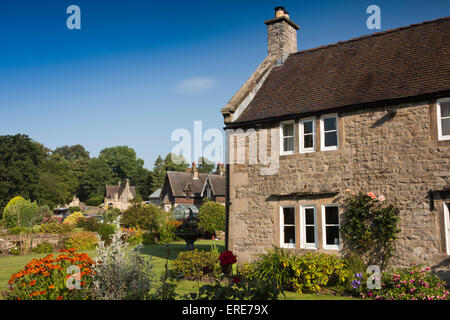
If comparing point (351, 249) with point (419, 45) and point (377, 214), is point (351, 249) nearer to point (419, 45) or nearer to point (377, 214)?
point (377, 214)

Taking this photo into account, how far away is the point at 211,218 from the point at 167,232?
365 centimetres

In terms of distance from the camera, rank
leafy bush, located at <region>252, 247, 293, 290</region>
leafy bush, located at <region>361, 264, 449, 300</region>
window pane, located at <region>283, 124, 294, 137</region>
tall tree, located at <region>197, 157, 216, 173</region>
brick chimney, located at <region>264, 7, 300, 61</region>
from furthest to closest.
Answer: tall tree, located at <region>197, 157, 216, 173</region> → brick chimney, located at <region>264, 7, 300, 61</region> → window pane, located at <region>283, 124, 294, 137</region> → leafy bush, located at <region>252, 247, 293, 290</region> → leafy bush, located at <region>361, 264, 449, 300</region>

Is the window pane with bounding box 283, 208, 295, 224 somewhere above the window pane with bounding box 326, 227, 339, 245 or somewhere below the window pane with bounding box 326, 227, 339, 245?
above

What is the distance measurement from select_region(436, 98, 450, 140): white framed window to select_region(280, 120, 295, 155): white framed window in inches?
178

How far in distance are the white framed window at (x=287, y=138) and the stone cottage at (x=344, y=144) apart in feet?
0.12

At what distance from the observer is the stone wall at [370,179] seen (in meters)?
10.5

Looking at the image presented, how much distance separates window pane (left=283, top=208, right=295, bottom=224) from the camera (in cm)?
1289

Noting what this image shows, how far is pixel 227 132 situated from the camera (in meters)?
14.8

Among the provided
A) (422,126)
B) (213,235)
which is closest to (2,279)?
(422,126)

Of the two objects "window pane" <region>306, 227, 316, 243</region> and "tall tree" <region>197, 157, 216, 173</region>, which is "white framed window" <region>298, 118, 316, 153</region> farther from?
"tall tree" <region>197, 157, 216, 173</region>

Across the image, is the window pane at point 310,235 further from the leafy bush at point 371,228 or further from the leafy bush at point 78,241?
the leafy bush at point 78,241

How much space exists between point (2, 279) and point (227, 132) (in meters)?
9.40

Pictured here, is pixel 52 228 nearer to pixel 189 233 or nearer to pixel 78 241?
pixel 78 241

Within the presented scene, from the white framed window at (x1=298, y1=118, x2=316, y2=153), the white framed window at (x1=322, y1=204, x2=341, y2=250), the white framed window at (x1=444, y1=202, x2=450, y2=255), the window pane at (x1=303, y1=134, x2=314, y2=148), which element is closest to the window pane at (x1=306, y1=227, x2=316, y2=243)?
the white framed window at (x1=322, y1=204, x2=341, y2=250)
